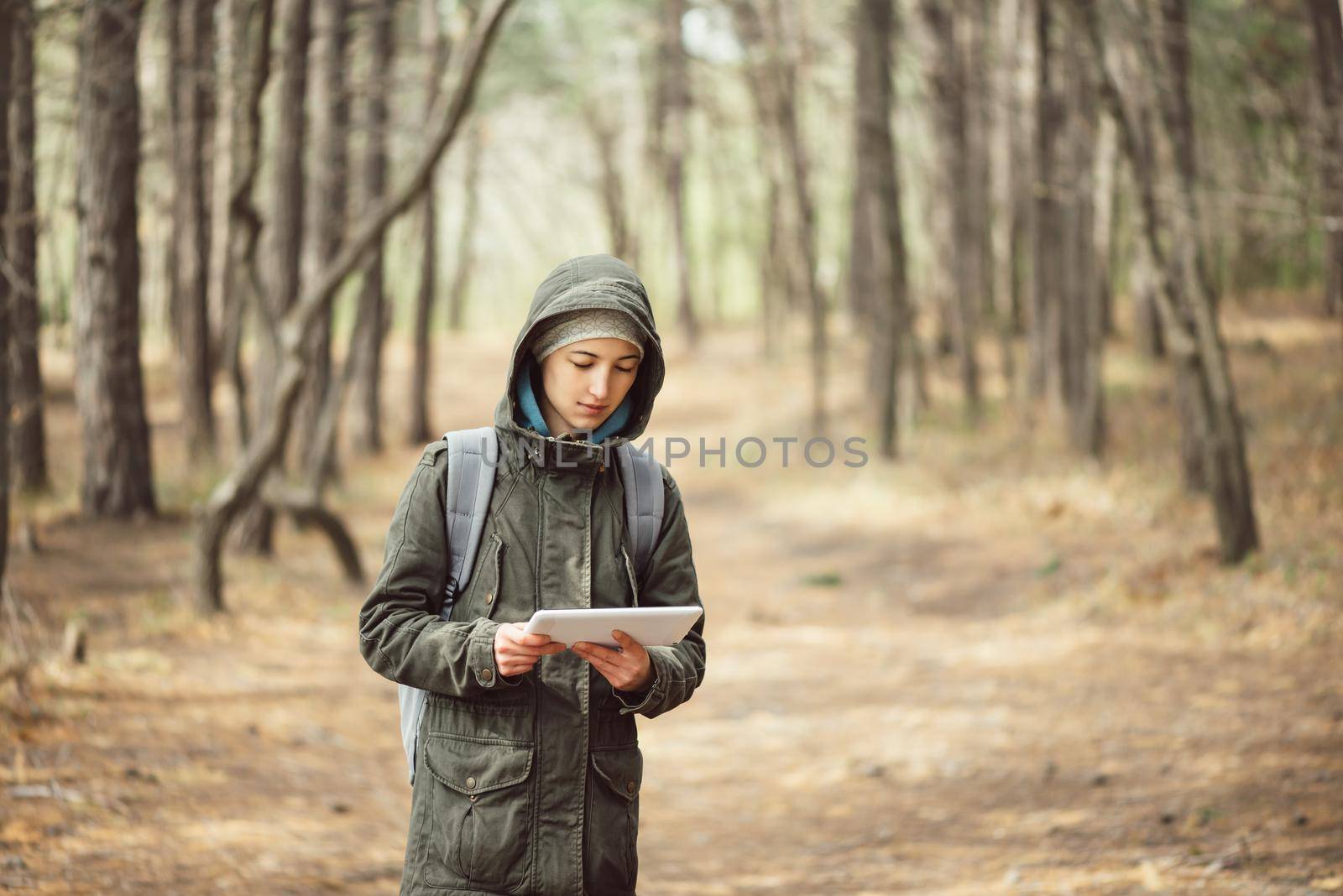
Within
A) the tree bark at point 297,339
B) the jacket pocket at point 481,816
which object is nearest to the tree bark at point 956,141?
the tree bark at point 297,339

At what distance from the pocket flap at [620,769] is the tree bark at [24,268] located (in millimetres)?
5202

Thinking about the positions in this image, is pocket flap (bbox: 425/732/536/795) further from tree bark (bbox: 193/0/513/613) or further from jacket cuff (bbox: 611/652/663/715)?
tree bark (bbox: 193/0/513/613)

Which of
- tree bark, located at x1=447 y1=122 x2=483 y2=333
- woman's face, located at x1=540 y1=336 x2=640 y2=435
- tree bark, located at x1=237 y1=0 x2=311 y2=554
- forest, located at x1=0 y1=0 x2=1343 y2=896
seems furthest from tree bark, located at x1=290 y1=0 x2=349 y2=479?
woman's face, located at x1=540 y1=336 x2=640 y2=435

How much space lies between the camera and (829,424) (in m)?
20.8

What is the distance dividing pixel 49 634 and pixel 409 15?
16.8 meters

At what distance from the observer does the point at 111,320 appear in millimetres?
11383

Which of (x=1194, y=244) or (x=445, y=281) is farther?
(x=445, y=281)

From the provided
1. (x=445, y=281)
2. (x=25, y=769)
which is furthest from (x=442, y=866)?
(x=445, y=281)

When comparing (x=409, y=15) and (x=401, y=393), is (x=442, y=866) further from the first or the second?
(x=401, y=393)

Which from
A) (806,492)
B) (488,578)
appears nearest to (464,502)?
(488,578)

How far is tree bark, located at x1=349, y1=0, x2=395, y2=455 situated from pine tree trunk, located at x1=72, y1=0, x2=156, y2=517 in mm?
2246

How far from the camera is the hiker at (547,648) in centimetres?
244

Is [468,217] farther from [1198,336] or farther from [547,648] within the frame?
[547,648]

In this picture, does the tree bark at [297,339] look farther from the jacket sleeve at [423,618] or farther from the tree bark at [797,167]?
the tree bark at [797,167]
